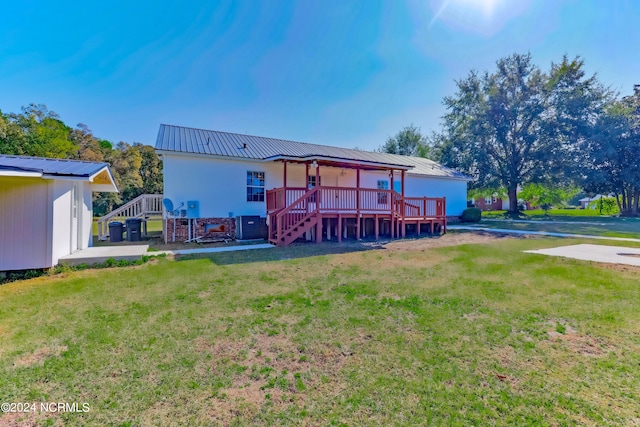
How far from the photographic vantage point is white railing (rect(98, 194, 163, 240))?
491 inches

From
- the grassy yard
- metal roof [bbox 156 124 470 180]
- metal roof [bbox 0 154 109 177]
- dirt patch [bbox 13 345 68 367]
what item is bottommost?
dirt patch [bbox 13 345 68 367]

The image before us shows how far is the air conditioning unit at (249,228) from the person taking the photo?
11.5 meters

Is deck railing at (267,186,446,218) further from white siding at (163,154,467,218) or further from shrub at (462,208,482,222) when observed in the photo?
shrub at (462,208,482,222)

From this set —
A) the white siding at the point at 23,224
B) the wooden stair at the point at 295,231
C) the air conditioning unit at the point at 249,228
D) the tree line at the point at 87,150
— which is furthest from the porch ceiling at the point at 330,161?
the tree line at the point at 87,150

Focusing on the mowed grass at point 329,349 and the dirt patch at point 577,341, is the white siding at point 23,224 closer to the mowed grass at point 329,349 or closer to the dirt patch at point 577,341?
the mowed grass at point 329,349

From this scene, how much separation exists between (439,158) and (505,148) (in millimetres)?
5519

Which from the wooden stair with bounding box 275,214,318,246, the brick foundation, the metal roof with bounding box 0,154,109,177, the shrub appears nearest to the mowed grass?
the metal roof with bounding box 0,154,109,177

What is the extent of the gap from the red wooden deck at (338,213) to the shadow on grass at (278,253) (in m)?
1.00

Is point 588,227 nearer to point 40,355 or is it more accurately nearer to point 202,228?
point 202,228

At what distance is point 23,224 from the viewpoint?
604 centimetres

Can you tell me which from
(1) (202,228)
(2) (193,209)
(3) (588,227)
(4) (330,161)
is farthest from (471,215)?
(2) (193,209)

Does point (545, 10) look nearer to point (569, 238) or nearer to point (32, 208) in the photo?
point (569, 238)

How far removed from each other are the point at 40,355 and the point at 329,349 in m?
2.99

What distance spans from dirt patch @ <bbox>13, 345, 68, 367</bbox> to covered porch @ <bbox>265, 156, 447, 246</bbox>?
23.5 feet
